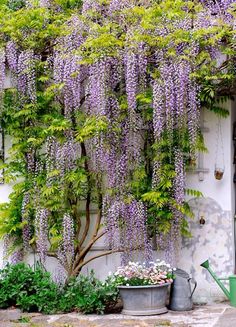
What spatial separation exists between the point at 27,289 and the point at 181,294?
1.52 meters

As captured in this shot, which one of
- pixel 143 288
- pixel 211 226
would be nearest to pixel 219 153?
pixel 211 226

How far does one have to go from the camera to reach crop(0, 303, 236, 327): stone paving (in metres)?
4.82

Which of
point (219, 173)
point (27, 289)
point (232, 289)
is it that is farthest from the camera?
point (219, 173)

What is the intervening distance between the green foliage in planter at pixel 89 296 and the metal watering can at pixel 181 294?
56 cm

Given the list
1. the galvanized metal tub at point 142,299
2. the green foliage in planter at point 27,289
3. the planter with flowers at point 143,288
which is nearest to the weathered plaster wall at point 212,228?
the planter with flowers at point 143,288

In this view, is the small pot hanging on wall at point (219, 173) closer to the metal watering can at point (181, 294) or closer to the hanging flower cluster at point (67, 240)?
the metal watering can at point (181, 294)

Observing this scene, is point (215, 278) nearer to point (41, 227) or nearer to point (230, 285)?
point (230, 285)

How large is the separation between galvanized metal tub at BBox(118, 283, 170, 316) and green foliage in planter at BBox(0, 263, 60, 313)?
73cm

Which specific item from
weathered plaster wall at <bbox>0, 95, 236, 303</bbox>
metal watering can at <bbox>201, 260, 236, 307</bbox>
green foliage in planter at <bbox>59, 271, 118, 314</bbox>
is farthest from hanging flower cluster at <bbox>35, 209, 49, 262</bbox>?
metal watering can at <bbox>201, 260, 236, 307</bbox>

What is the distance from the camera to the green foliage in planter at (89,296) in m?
5.25

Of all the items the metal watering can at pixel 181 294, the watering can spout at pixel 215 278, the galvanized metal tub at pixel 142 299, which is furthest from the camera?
the watering can spout at pixel 215 278

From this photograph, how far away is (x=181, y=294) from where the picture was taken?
538cm

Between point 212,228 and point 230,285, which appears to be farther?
point 212,228

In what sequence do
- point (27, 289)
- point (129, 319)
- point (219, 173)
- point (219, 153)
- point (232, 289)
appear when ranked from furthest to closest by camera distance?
point (219, 153)
point (219, 173)
point (27, 289)
point (232, 289)
point (129, 319)
